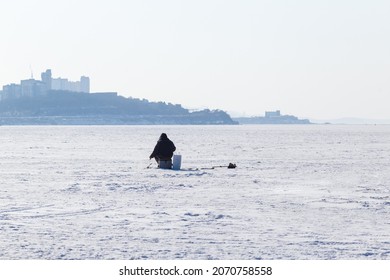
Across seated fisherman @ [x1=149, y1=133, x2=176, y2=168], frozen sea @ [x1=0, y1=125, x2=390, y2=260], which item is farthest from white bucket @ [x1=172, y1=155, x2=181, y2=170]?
frozen sea @ [x1=0, y1=125, x2=390, y2=260]

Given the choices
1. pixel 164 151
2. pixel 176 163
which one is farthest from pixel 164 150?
pixel 176 163

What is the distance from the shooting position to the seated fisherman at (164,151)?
28.4 metres

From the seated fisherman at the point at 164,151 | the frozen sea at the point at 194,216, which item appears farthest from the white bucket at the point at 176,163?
the frozen sea at the point at 194,216

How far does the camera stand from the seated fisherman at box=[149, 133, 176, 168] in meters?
28.4

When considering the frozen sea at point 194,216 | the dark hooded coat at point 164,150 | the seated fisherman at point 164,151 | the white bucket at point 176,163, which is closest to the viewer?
the frozen sea at point 194,216

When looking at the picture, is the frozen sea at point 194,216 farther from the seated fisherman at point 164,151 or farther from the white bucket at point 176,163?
the white bucket at point 176,163

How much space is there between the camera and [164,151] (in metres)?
29.0

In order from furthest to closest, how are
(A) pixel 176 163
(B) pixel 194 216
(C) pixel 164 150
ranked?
(A) pixel 176 163
(C) pixel 164 150
(B) pixel 194 216

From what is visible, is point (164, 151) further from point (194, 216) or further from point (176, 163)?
point (194, 216)

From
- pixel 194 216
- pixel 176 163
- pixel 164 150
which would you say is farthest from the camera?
pixel 176 163
